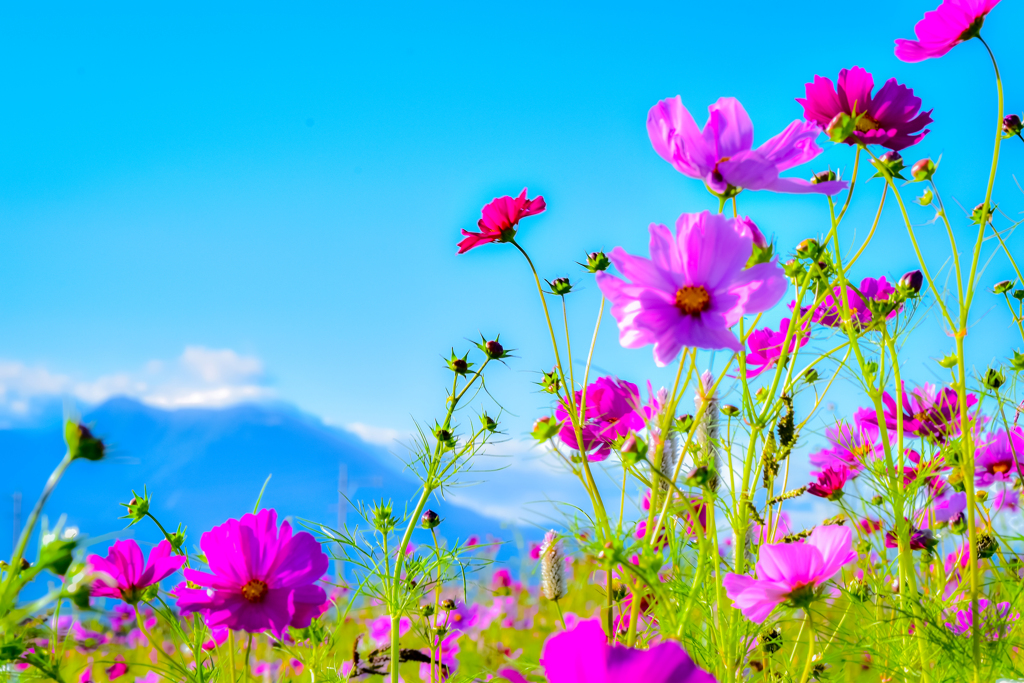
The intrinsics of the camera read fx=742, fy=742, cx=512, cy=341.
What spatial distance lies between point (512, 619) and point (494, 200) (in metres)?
1.84

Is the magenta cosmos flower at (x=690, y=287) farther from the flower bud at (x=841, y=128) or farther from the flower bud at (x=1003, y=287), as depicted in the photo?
the flower bud at (x=1003, y=287)

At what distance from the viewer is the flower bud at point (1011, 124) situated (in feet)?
3.40

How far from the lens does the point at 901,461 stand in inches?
35.0

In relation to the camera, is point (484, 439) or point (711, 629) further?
point (484, 439)

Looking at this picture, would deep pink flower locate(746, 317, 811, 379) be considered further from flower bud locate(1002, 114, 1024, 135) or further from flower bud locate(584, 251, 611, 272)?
flower bud locate(1002, 114, 1024, 135)

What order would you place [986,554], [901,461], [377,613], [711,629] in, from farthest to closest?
1. [377,613]
2. [986,554]
3. [901,461]
4. [711,629]

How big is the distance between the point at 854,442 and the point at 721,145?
794mm

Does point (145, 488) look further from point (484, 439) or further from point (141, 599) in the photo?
point (484, 439)

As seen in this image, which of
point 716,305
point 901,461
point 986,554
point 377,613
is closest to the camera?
point 716,305

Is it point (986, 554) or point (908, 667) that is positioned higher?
point (986, 554)

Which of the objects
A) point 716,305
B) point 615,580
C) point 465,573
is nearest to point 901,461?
point 615,580

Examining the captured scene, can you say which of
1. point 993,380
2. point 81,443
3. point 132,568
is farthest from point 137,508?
point 993,380

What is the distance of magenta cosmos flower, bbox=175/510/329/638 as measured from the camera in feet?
2.14

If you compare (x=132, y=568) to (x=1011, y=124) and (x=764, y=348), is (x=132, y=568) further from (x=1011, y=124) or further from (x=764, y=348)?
(x=1011, y=124)
